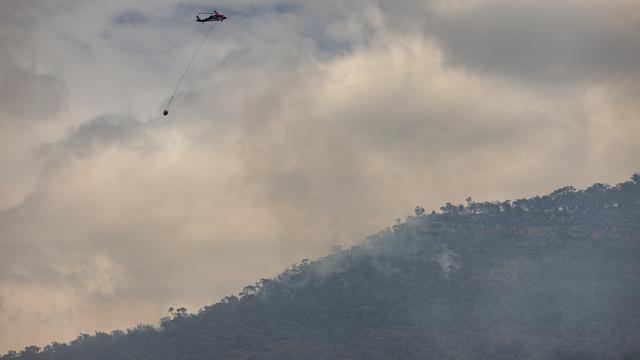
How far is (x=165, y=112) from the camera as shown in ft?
378

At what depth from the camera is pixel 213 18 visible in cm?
13350

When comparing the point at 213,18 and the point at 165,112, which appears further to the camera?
the point at 213,18

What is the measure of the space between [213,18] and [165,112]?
22.3 m

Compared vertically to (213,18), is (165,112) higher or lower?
lower
